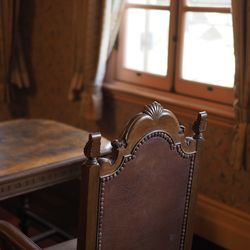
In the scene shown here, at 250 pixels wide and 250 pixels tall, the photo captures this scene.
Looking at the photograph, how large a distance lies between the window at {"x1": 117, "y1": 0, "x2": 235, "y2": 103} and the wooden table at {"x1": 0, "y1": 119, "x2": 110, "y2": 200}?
2.28 feet

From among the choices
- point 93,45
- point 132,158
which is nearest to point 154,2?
point 93,45

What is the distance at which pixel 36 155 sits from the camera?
2.13 meters

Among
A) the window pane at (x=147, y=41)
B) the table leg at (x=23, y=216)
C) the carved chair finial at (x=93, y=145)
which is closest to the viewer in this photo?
the carved chair finial at (x=93, y=145)

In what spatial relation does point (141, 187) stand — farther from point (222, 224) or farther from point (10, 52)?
point (10, 52)

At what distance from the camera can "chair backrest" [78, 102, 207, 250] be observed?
149 cm

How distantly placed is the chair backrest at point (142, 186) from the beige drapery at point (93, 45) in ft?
4.58

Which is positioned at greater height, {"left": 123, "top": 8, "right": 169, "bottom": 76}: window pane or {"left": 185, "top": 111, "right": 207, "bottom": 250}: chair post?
{"left": 123, "top": 8, "right": 169, "bottom": 76}: window pane

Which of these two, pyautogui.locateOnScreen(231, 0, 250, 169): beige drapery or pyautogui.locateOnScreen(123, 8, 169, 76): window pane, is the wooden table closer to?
pyautogui.locateOnScreen(231, 0, 250, 169): beige drapery

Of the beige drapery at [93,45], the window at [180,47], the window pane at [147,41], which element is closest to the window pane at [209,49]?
the window at [180,47]

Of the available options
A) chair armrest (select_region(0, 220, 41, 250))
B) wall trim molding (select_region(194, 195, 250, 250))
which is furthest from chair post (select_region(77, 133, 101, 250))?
wall trim molding (select_region(194, 195, 250, 250))

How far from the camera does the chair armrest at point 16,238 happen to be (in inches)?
60.2

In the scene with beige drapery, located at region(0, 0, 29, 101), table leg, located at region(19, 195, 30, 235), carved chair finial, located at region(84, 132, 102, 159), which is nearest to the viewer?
carved chair finial, located at region(84, 132, 102, 159)

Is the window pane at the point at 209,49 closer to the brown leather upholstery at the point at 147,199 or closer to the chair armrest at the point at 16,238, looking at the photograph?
the brown leather upholstery at the point at 147,199

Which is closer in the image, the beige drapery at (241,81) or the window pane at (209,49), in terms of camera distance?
the beige drapery at (241,81)
